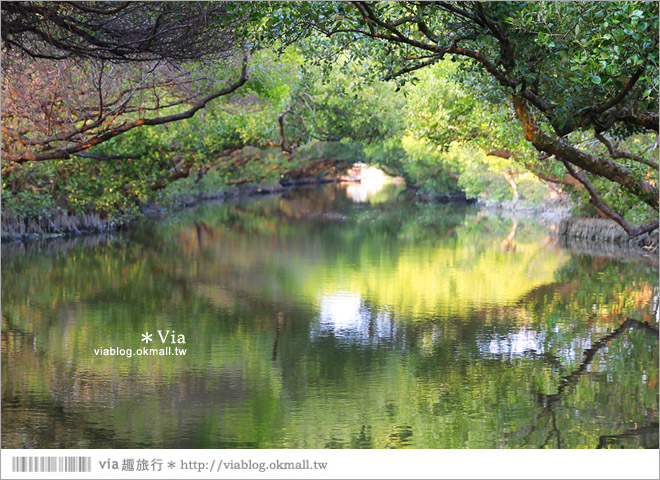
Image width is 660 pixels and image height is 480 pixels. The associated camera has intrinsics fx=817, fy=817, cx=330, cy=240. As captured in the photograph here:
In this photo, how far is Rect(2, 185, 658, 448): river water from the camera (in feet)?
23.1

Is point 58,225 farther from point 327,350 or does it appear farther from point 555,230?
point 555,230

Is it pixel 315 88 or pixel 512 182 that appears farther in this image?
pixel 512 182

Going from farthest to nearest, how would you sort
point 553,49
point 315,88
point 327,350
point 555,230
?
point 555,230
point 315,88
point 327,350
point 553,49

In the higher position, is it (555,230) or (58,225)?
(58,225)

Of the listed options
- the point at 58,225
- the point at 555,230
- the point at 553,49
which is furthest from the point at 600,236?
the point at 553,49

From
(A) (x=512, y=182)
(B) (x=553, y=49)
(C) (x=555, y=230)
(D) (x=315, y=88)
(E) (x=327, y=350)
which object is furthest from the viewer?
(A) (x=512, y=182)

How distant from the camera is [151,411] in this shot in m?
7.45

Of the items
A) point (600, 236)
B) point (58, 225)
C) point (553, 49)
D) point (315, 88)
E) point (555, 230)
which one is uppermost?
point (315, 88)

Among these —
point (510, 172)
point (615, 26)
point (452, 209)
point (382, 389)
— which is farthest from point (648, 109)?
point (452, 209)

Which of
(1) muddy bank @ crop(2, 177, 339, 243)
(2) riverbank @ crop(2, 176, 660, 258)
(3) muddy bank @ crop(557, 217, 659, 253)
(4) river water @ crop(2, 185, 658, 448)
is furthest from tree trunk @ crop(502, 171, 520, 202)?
(4) river water @ crop(2, 185, 658, 448)

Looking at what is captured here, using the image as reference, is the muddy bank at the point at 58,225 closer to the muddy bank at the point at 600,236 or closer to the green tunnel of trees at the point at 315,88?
the green tunnel of trees at the point at 315,88

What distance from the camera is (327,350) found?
10188 millimetres

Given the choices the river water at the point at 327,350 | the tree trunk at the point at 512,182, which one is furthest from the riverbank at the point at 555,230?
the tree trunk at the point at 512,182

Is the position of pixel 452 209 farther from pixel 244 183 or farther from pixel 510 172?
pixel 244 183
